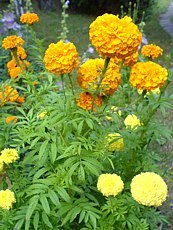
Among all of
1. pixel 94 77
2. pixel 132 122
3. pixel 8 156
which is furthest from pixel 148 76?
pixel 8 156

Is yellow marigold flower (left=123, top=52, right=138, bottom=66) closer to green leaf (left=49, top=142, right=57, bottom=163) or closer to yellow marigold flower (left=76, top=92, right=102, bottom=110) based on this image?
yellow marigold flower (left=76, top=92, right=102, bottom=110)

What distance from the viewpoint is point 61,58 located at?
1.57 meters

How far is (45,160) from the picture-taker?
1.84 meters


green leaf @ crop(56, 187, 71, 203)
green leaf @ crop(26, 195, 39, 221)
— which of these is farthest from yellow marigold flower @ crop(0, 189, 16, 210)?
green leaf @ crop(56, 187, 71, 203)

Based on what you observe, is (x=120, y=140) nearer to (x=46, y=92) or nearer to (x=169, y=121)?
(x=46, y=92)

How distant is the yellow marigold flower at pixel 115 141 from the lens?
1.90 m

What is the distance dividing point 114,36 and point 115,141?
0.62 m

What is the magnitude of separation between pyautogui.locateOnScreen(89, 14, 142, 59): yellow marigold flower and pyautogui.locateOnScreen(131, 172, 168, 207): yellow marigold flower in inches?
19.4

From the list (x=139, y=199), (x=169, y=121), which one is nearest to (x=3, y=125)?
(x=139, y=199)

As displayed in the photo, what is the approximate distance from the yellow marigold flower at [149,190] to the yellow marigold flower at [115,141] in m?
0.31

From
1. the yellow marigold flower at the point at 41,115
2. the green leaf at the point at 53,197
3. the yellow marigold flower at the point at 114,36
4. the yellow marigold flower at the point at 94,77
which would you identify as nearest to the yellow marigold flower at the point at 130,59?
the yellow marigold flower at the point at 94,77

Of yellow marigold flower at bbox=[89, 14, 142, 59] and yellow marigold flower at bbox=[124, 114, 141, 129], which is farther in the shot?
yellow marigold flower at bbox=[124, 114, 141, 129]

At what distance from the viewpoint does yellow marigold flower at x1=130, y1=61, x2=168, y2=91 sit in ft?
5.30

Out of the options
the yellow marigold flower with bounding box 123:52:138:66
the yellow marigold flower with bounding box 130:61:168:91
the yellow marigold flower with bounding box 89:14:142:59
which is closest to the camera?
the yellow marigold flower with bounding box 89:14:142:59
